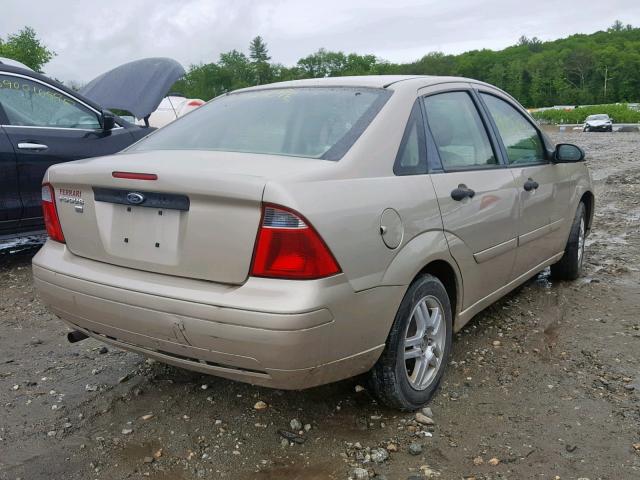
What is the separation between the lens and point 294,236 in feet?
7.43

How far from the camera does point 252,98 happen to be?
3.44 metres

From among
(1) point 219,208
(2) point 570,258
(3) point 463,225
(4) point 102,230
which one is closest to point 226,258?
(1) point 219,208

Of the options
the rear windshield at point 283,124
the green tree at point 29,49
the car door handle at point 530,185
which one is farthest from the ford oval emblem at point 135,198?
the green tree at point 29,49

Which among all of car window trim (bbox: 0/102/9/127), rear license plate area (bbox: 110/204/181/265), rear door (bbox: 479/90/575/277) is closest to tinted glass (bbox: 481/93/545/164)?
rear door (bbox: 479/90/575/277)

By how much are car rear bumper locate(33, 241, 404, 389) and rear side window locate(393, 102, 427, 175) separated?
584 millimetres

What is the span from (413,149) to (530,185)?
50.2 inches

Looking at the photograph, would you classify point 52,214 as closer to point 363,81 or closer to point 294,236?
point 294,236

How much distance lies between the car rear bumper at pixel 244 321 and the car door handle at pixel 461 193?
69 cm

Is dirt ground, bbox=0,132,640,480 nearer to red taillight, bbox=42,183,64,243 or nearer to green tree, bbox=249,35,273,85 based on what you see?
red taillight, bbox=42,183,64,243

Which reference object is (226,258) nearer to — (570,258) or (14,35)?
(570,258)

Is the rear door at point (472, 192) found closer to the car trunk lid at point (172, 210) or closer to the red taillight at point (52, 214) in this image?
the car trunk lid at point (172, 210)

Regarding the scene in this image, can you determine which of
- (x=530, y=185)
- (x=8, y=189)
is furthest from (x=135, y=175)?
(x=8, y=189)

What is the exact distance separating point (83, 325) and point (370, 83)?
1.82m

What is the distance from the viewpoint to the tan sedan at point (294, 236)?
2297 millimetres
